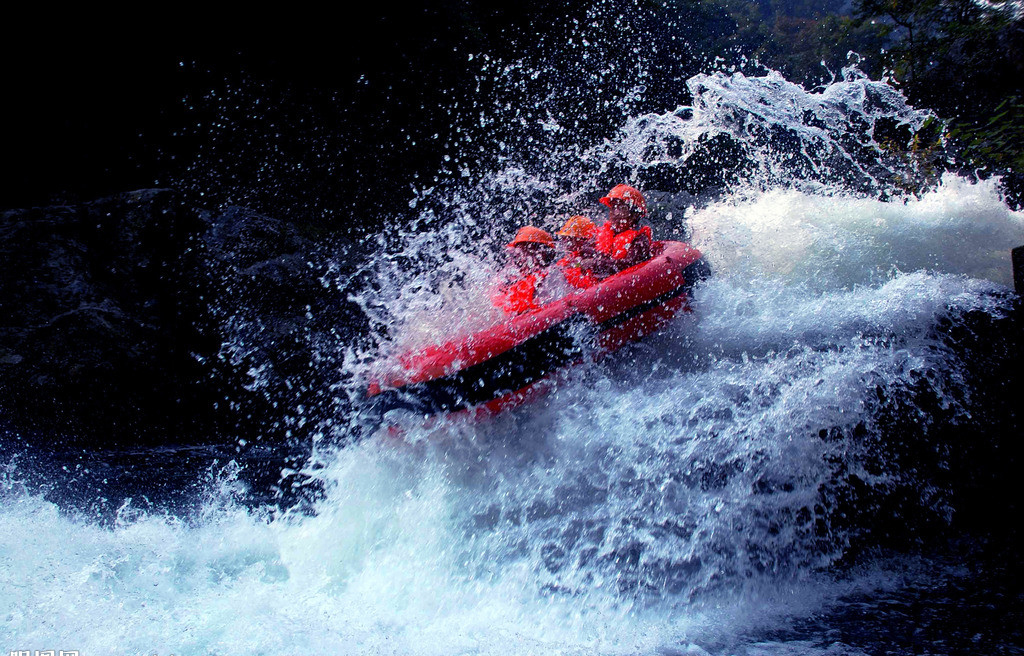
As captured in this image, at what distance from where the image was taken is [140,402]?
4.20m

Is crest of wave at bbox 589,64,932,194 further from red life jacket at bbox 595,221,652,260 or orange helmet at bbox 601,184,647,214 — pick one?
red life jacket at bbox 595,221,652,260

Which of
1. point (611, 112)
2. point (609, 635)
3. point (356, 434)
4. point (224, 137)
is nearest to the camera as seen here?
point (609, 635)

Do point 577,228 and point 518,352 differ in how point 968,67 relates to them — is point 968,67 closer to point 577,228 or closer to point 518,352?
point 577,228

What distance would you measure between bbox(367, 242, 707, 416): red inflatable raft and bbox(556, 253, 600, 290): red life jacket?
202 millimetres

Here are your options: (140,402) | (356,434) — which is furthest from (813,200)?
(140,402)

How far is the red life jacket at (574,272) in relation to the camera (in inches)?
141

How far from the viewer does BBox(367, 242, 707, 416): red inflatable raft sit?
3021mm

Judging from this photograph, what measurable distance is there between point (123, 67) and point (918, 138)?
857 cm

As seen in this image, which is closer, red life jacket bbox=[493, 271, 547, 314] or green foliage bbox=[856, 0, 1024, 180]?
red life jacket bbox=[493, 271, 547, 314]

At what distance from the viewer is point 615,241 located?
3.71 metres

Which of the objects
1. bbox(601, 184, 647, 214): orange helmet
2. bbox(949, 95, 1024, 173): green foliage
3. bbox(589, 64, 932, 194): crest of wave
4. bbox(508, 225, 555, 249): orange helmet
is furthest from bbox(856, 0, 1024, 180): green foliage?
bbox(508, 225, 555, 249): orange helmet

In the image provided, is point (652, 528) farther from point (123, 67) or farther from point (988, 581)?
point (123, 67)

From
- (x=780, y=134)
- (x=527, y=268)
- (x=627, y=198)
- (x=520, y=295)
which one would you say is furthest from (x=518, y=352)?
(x=780, y=134)

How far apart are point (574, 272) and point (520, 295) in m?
0.38
